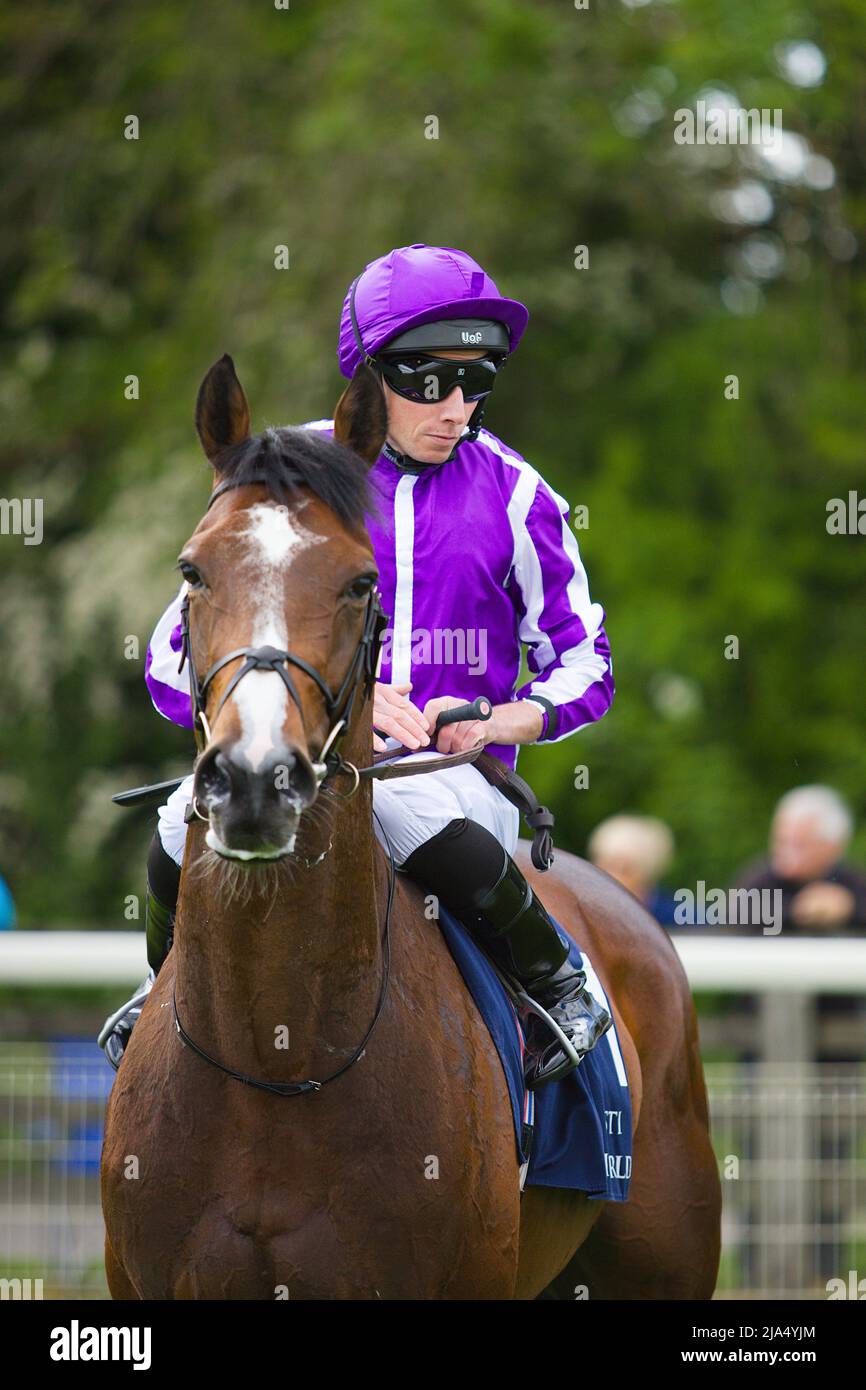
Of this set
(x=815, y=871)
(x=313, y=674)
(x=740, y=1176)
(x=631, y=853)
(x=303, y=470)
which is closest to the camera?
(x=313, y=674)

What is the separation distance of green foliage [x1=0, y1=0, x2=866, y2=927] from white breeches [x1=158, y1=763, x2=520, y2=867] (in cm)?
774

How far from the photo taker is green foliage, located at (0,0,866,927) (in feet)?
38.8

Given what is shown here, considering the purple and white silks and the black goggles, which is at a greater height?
the black goggles

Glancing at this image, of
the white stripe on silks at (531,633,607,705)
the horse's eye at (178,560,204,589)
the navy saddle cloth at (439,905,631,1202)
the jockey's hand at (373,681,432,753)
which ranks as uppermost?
the white stripe on silks at (531,633,607,705)

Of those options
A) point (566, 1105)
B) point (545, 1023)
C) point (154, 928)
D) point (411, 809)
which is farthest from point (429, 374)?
point (566, 1105)

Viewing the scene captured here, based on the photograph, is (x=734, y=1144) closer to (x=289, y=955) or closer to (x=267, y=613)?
(x=289, y=955)

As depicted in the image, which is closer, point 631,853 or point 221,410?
point 221,410

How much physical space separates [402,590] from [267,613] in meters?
0.94

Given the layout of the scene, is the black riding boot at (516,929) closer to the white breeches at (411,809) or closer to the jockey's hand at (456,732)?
the white breeches at (411,809)

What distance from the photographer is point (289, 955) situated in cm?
342

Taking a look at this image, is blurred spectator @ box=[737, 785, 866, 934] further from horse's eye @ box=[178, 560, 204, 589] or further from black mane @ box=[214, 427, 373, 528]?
horse's eye @ box=[178, 560, 204, 589]

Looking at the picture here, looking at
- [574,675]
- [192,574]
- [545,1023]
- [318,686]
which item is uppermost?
[574,675]

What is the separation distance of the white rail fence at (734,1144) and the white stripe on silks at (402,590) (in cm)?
300

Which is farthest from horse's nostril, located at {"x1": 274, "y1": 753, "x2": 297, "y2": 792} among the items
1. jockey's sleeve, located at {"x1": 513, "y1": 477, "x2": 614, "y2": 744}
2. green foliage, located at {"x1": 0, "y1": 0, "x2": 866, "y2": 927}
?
green foliage, located at {"x1": 0, "y1": 0, "x2": 866, "y2": 927}
